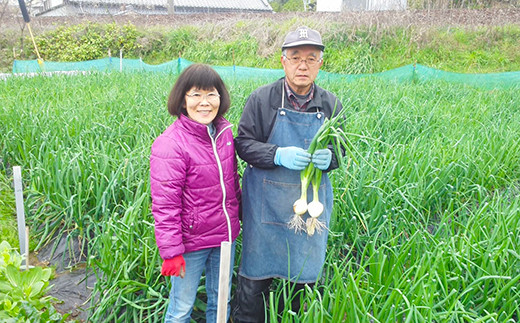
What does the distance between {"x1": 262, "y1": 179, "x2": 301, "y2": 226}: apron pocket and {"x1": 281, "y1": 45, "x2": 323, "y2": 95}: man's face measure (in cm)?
41

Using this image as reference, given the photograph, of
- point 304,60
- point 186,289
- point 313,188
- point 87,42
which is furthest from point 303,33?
point 87,42

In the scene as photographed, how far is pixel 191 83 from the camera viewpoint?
1.52m

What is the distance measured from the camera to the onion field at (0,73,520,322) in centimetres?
146

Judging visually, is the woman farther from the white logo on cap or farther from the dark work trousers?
the white logo on cap

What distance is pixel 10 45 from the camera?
45.9 feet

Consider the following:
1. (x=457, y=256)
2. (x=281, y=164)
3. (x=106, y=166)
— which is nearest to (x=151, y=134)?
(x=106, y=166)

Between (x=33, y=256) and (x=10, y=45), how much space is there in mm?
14664

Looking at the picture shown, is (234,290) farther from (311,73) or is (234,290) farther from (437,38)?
(437,38)

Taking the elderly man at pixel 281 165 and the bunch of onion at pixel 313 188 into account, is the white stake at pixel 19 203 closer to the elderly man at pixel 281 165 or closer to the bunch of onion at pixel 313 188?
the elderly man at pixel 281 165

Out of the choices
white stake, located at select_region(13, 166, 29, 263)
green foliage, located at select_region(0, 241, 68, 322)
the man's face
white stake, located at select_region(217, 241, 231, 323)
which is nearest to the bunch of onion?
the man's face

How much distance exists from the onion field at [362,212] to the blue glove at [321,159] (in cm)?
11

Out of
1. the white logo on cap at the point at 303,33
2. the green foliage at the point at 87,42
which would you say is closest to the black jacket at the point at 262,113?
the white logo on cap at the point at 303,33

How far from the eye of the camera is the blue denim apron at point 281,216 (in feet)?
5.22

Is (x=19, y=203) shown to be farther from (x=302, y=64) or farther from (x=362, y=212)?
(x=362, y=212)
